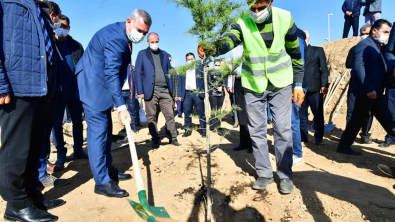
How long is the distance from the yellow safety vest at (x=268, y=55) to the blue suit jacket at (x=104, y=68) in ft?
4.39

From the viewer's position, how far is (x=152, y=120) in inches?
200

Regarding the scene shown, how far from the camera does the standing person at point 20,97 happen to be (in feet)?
6.86

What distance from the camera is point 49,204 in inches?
104

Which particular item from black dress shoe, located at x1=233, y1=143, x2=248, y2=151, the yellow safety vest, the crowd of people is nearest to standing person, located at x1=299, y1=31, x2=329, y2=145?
the crowd of people

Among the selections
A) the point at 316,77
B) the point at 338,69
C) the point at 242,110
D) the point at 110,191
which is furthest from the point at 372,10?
the point at 110,191

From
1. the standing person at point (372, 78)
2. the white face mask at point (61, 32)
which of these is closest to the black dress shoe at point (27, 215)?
the white face mask at point (61, 32)

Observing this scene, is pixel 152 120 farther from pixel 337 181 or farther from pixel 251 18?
pixel 337 181

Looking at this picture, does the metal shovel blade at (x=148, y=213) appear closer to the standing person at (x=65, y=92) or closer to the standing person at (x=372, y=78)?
the standing person at (x=65, y=92)

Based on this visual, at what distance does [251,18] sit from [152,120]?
2.94 m

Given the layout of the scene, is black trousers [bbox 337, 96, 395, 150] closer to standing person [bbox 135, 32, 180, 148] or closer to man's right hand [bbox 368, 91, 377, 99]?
man's right hand [bbox 368, 91, 377, 99]

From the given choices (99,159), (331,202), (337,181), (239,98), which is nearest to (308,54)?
(239,98)

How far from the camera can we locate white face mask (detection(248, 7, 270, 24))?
8.75 ft

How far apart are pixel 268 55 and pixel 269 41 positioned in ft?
0.49

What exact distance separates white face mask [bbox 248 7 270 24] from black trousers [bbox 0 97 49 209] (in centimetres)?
223
